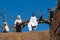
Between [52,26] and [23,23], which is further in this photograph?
[23,23]

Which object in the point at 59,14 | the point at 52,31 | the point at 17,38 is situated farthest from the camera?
the point at 17,38

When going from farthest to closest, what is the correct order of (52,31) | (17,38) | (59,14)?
(17,38), (52,31), (59,14)

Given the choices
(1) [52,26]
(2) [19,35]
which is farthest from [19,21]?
(1) [52,26]

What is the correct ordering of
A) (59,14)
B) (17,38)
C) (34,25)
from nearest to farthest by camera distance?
(59,14), (34,25), (17,38)

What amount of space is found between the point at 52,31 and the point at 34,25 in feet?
41.0

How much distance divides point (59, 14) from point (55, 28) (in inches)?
29.3

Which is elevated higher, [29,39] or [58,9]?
[58,9]

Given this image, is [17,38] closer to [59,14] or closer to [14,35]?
[14,35]

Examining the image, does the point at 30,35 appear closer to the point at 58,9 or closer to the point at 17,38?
the point at 17,38

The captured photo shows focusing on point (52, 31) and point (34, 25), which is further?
point (34, 25)

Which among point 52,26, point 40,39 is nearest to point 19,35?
point 40,39

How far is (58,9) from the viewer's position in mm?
12047

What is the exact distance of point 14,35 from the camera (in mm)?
27359

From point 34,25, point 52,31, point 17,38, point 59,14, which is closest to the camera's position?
point 59,14
